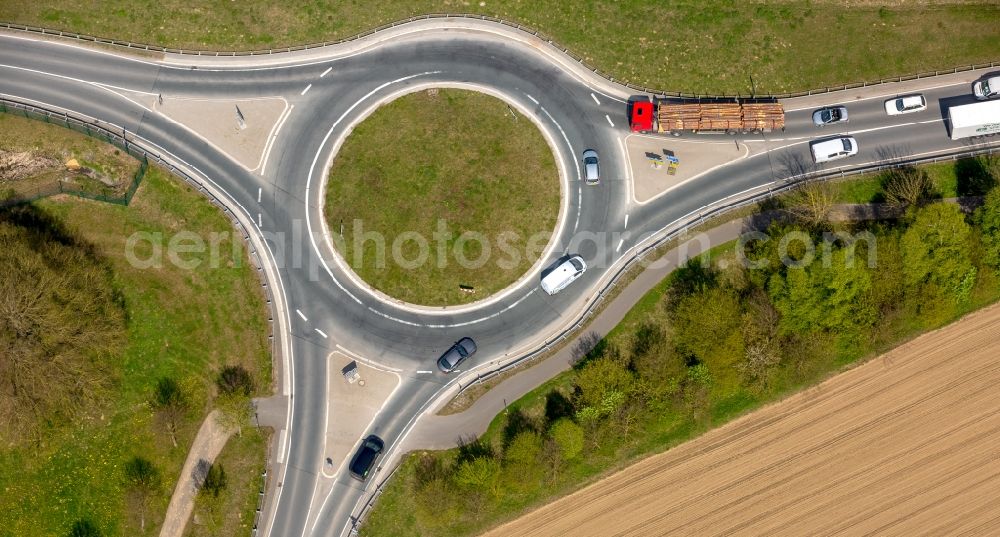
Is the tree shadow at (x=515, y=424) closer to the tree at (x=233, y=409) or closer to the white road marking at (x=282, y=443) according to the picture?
the white road marking at (x=282, y=443)

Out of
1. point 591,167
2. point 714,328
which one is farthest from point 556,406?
point 591,167

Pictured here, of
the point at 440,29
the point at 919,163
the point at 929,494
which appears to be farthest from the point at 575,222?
the point at 929,494

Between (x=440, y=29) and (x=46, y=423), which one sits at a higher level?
(x=440, y=29)

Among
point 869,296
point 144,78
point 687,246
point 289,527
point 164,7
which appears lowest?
point 289,527

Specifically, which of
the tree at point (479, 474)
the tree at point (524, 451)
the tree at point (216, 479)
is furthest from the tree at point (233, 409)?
the tree at point (524, 451)

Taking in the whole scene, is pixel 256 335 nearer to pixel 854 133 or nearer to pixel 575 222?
pixel 575 222

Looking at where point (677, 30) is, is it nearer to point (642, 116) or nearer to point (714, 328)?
point (642, 116)
